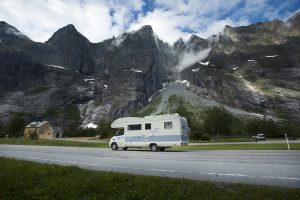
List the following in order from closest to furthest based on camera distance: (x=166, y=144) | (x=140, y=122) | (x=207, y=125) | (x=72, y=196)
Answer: (x=72, y=196) → (x=166, y=144) → (x=140, y=122) → (x=207, y=125)

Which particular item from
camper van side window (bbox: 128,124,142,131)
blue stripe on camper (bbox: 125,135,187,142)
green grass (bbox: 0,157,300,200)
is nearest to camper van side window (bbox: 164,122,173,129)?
blue stripe on camper (bbox: 125,135,187,142)

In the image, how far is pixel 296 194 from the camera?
7551 millimetres

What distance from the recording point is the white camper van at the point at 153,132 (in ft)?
101

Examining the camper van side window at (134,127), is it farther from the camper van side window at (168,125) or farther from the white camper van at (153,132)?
the camper van side window at (168,125)

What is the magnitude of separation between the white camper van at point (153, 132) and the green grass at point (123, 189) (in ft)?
68.8

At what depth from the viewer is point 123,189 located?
28.6 ft

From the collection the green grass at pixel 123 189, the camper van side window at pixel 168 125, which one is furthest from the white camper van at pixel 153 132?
the green grass at pixel 123 189

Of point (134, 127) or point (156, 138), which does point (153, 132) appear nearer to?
point (156, 138)

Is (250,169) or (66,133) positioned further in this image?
(66,133)

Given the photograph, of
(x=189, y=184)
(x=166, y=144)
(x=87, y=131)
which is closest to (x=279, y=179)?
(x=189, y=184)

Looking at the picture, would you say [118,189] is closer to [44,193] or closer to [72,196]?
[72,196]

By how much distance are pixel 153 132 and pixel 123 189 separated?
23.4m

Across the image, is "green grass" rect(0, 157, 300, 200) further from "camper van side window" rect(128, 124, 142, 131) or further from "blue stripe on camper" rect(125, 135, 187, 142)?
"camper van side window" rect(128, 124, 142, 131)

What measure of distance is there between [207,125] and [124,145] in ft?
214
